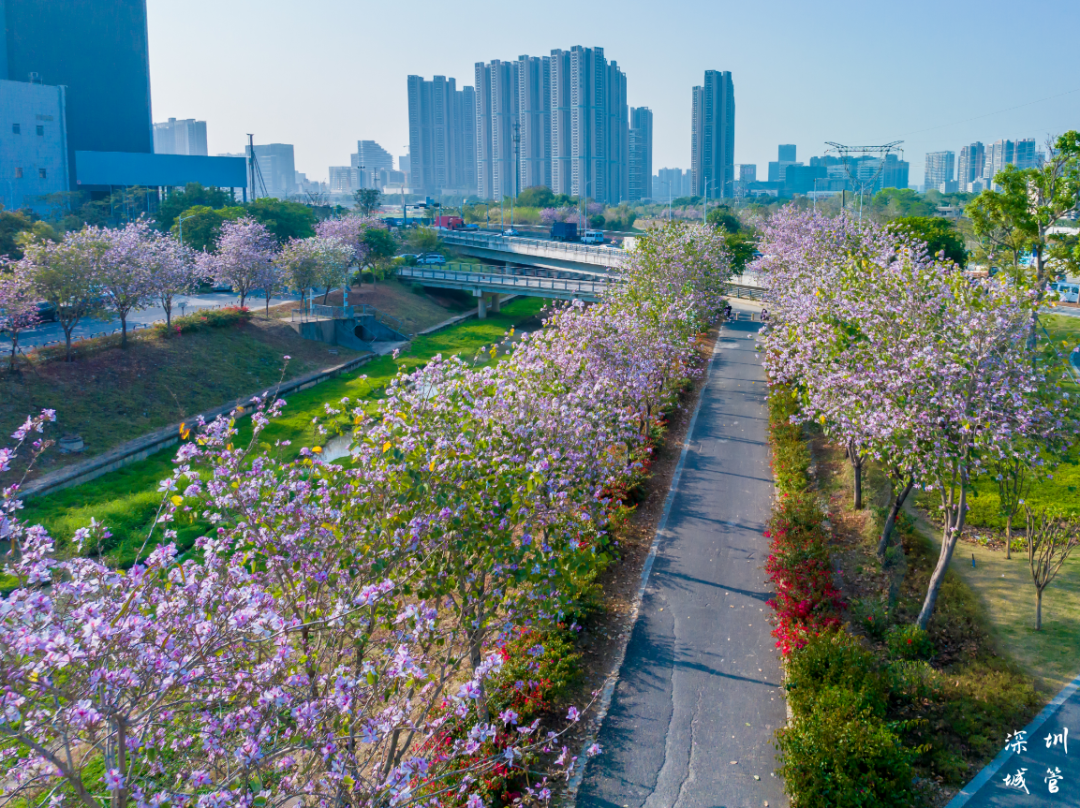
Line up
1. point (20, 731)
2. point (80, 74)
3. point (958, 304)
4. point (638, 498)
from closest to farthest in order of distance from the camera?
1. point (20, 731)
2. point (958, 304)
3. point (638, 498)
4. point (80, 74)

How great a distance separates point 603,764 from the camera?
10586 millimetres

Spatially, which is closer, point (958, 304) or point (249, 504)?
point (249, 504)

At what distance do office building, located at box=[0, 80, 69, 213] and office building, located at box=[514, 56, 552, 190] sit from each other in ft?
302

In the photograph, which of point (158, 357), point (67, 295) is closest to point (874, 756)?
point (67, 295)

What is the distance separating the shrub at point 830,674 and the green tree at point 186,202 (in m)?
62.9

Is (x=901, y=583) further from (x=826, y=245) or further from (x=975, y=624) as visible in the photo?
(x=826, y=245)

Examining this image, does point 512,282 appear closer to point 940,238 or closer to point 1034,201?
point 940,238

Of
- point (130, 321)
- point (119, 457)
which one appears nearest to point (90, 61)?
point (130, 321)

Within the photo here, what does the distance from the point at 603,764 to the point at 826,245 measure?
2094cm

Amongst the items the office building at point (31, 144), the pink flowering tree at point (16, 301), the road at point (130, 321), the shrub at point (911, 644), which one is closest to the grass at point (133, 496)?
the pink flowering tree at point (16, 301)

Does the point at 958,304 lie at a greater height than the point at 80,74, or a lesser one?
lesser

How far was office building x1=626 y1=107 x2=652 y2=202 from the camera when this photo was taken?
619ft

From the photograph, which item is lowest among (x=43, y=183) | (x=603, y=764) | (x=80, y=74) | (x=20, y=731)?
(x=603, y=764)

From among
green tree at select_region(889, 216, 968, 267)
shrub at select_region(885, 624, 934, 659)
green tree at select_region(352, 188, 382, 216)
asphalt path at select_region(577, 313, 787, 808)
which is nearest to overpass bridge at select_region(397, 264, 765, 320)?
green tree at select_region(889, 216, 968, 267)
